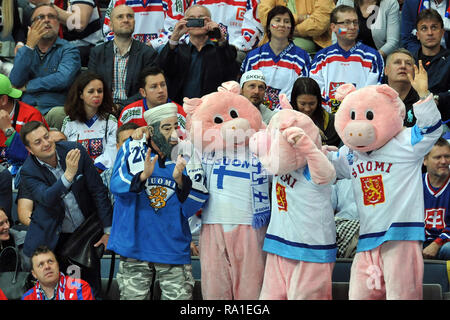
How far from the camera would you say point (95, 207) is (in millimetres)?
6414

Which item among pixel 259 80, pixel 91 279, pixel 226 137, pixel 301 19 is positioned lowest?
pixel 91 279

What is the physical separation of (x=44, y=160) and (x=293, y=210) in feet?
6.30

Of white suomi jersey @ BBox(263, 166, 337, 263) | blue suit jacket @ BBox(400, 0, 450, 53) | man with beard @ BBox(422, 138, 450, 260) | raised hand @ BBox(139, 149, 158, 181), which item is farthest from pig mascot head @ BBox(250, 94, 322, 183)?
blue suit jacket @ BBox(400, 0, 450, 53)

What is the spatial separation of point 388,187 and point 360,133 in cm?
37

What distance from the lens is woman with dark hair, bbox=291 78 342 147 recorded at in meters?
7.00

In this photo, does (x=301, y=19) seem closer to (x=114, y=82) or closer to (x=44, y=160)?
(x=114, y=82)

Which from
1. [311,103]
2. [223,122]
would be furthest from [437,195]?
[223,122]

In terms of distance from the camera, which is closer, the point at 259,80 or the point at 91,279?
the point at 91,279

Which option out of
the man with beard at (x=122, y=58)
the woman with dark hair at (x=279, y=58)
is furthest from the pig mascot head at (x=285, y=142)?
the man with beard at (x=122, y=58)

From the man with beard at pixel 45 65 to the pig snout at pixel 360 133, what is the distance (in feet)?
11.9

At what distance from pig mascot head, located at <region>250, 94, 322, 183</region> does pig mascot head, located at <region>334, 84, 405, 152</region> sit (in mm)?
220

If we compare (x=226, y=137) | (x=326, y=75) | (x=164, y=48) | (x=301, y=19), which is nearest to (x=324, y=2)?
(x=301, y=19)
